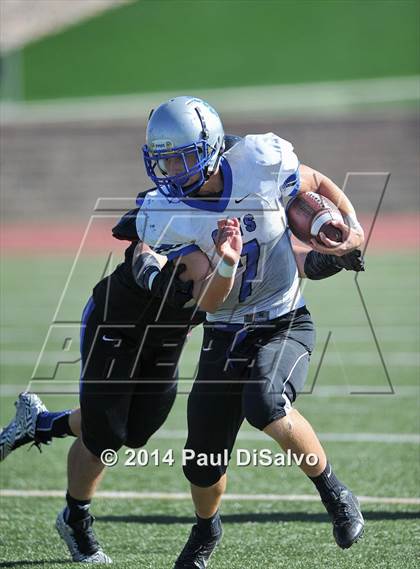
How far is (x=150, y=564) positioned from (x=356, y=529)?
2.75ft

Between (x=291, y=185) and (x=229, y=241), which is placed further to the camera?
(x=291, y=185)

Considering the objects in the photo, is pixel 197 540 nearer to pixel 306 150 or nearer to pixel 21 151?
pixel 306 150

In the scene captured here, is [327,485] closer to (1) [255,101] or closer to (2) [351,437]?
(2) [351,437]

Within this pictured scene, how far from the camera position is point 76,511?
3912mm

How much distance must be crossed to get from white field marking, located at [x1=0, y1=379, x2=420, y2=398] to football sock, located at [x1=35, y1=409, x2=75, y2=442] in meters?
2.29

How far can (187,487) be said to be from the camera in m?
5.01

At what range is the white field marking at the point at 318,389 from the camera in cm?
674

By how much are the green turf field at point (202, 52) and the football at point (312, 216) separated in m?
22.8

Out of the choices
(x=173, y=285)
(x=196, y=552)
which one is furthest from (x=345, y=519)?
(x=173, y=285)

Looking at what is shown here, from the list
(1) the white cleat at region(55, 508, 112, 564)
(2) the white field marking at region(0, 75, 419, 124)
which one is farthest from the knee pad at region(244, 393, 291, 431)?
(2) the white field marking at region(0, 75, 419, 124)

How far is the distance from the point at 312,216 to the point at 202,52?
929 inches

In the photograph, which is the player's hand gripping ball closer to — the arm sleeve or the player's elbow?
the player's elbow

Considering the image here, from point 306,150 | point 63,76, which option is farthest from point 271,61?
point 306,150

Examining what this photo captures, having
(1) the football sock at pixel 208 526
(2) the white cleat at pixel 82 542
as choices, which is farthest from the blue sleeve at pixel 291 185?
(2) the white cleat at pixel 82 542
